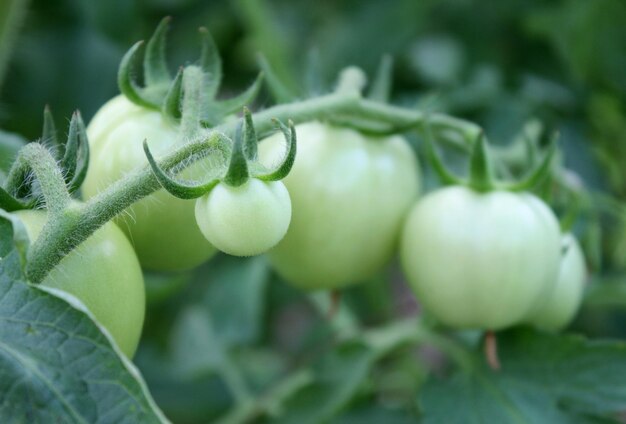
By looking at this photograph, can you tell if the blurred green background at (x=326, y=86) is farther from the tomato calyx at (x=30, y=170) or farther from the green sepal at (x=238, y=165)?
the green sepal at (x=238, y=165)

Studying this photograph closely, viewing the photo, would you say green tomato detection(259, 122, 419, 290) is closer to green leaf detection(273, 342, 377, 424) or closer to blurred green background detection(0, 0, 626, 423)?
green leaf detection(273, 342, 377, 424)

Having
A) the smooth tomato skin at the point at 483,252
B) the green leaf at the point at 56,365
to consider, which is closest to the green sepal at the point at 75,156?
the green leaf at the point at 56,365

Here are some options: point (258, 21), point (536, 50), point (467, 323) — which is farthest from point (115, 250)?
point (536, 50)

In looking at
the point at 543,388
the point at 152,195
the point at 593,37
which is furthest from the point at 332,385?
the point at 593,37

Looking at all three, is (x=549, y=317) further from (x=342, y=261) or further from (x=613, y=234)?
(x=613, y=234)

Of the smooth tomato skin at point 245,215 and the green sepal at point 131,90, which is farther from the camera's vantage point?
the green sepal at point 131,90

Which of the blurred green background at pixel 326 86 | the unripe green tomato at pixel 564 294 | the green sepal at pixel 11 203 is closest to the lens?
the green sepal at pixel 11 203
